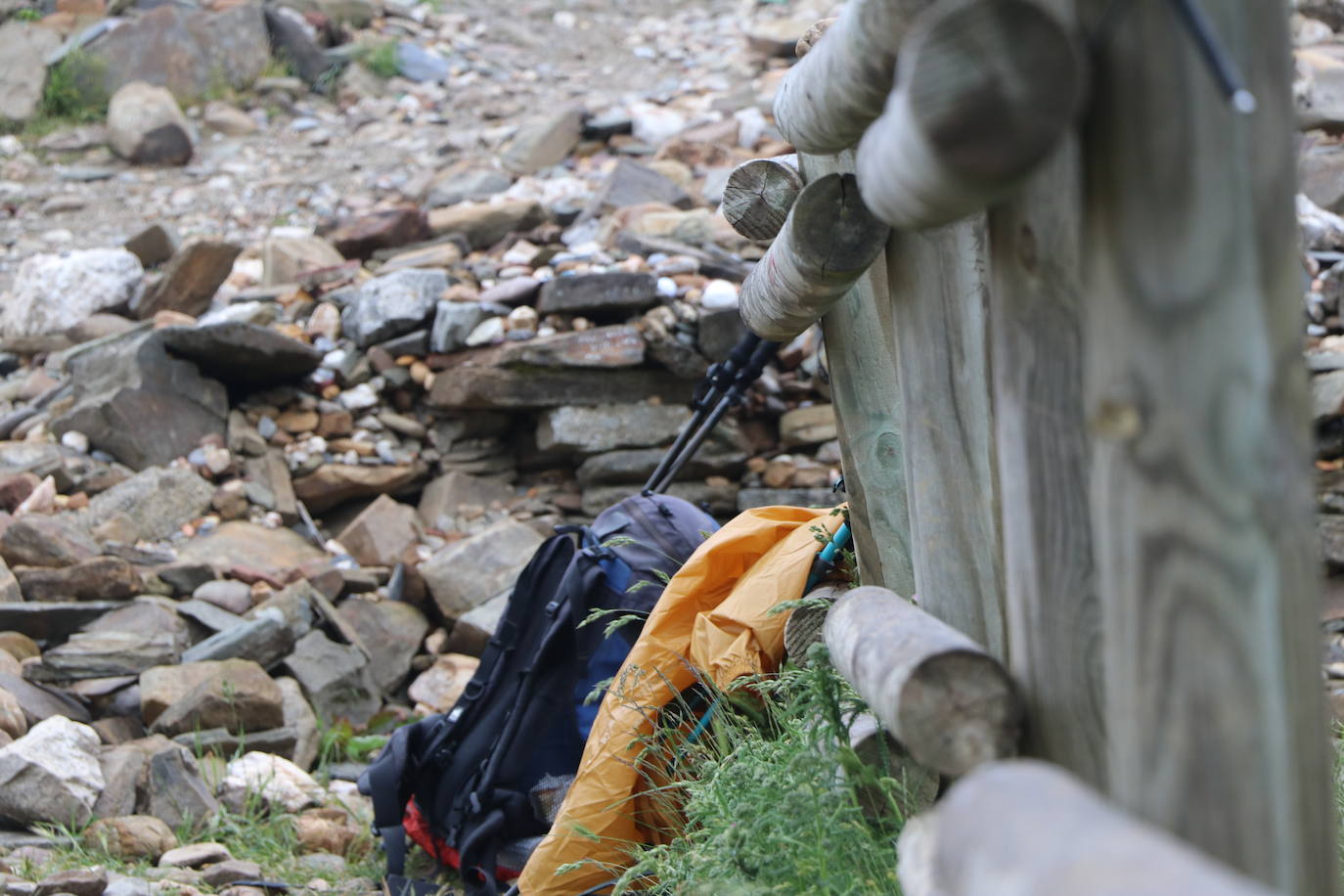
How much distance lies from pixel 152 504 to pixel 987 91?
17.3 feet

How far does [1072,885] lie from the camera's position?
0.71 meters

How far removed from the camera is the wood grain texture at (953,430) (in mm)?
1503

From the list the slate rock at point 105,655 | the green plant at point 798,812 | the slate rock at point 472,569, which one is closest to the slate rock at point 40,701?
the slate rock at point 105,655

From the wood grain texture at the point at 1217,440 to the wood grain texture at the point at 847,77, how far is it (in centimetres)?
33

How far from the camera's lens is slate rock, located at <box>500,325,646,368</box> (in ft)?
19.5

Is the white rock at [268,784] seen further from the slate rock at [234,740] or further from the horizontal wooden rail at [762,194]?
the horizontal wooden rail at [762,194]

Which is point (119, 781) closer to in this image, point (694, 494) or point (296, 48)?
point (694, 494)

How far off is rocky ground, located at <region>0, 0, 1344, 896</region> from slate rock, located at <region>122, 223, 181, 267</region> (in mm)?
22

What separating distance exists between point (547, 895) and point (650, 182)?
608cm

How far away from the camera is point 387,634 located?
519cm

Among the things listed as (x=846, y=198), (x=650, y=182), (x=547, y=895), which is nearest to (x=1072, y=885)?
(x=846, y=198)

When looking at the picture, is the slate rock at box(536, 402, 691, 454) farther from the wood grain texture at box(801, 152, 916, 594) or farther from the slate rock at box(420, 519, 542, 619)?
the wood grain texture at box(801, 152, 916, 594)

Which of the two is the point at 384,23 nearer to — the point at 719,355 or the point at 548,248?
the point at 548,248

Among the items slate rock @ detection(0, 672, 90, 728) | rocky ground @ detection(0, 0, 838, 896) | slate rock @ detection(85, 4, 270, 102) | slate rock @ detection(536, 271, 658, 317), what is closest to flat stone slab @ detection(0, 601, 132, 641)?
rocky ground @ detection(0, 0, 838, 896)
